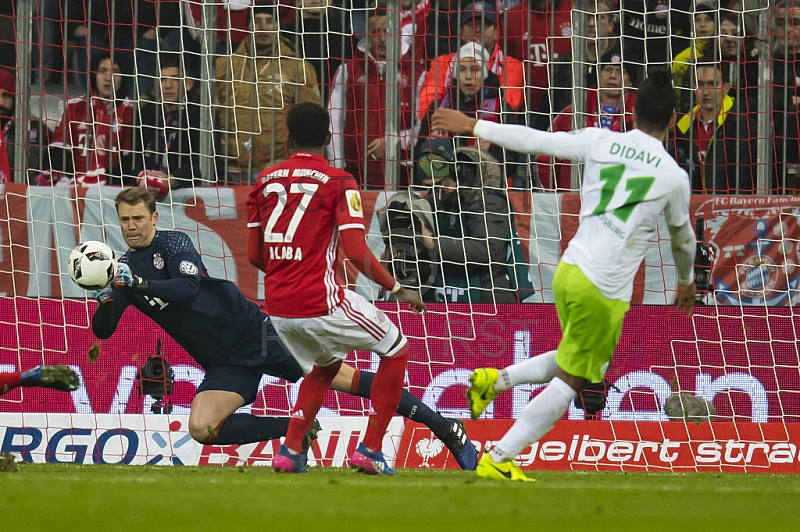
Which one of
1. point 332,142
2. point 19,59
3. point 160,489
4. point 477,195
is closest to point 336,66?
point 332,142

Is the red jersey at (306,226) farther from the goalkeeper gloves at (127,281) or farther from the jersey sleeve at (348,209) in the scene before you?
the goalkeeper gloves at (127,281)

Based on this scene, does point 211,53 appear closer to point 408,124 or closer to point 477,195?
point 408,124

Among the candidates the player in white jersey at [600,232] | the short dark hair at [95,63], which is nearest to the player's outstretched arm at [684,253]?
the player in white jersey at [600,232]

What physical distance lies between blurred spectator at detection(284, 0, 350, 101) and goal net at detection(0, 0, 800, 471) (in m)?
0.03

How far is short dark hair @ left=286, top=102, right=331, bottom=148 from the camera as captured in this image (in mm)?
5375

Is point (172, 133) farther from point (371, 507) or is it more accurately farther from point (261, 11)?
point (371, 507)

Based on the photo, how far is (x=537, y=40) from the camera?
9398mm

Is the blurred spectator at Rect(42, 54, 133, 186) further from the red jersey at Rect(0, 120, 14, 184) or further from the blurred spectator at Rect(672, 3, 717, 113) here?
the blurred spectator at Rect(672, 3, 717, 113)

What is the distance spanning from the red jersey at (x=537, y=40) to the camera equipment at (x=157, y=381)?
3.66 metres

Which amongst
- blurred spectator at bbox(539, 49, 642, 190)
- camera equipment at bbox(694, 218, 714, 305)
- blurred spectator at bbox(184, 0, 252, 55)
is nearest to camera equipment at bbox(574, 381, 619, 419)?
camera equipment at bbox(694, 218, 714, 305)

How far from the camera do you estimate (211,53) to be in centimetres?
916

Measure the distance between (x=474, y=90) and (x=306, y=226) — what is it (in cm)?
407

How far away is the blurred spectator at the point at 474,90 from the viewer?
8.99 meters

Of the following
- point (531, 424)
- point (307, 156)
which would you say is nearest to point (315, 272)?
point (307, 156)
